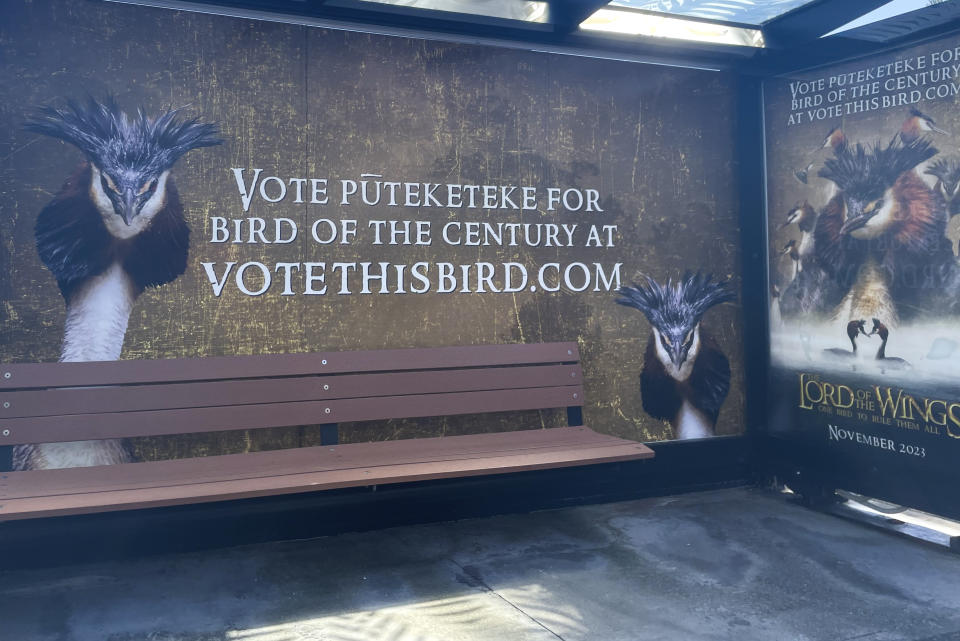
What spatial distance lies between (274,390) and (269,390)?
25 mm

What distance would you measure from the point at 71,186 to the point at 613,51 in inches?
124

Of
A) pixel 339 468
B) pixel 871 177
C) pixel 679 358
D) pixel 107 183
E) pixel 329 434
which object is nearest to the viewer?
pixel 339 468

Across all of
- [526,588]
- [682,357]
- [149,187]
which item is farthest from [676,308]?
[149,187]

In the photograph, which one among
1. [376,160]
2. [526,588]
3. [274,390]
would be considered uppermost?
[376,160]

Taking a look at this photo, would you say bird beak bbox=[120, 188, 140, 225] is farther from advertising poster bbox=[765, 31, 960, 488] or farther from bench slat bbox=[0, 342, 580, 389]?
advertising poster bbox=[765, 31, 960, 488]

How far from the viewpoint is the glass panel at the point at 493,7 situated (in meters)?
4.36

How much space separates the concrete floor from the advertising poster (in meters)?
0.64

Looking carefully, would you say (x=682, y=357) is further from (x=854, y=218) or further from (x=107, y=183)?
(x=107, y=183)

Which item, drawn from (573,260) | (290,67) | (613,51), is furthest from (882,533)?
(290,67)

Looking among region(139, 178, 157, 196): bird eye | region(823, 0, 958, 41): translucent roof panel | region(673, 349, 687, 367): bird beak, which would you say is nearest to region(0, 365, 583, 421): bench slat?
region(673, 349, 687, 367): bird beak

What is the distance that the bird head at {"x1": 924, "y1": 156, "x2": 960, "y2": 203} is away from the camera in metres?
4.14

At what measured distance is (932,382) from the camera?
14.0 ft

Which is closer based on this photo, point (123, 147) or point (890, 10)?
point (123, 147)

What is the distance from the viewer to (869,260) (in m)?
4.62
